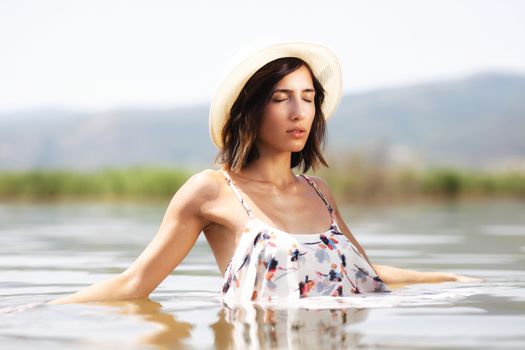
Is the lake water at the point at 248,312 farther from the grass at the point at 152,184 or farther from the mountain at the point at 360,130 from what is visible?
the mountain at the point at 360,130

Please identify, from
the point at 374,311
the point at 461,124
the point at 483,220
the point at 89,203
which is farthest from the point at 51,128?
the point at 374,311

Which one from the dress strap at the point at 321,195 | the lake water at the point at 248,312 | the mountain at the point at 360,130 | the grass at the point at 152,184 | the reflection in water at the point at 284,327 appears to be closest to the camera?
the reflection in water at the point at 284,327

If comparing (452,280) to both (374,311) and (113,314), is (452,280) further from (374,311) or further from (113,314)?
(113,314)

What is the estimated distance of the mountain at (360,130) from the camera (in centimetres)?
10506

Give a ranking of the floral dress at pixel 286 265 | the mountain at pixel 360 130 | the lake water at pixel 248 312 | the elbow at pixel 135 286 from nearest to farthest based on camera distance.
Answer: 1. the lake water at pixel 248 312
2. the floral dress at pixel 286 265
3. the elbow at pixel 135 286
4. the mountain at pixel 360 130

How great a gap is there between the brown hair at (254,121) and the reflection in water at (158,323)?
24.2 inches

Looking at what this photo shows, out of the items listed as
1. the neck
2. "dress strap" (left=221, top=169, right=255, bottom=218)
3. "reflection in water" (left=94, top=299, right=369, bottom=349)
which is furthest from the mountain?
"reflection in water" (left=94, top=299, right=369, bottom=349)

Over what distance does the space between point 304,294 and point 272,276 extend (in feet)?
0.43

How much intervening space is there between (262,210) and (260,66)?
54 centimetres

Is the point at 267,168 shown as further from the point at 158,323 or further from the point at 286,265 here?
the point at 158,323

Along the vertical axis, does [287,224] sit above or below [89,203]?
above

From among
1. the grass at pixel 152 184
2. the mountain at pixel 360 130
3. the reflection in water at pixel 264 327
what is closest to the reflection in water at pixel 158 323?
the reflection in water at pixel 264 327

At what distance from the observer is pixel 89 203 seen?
19734 millimetres

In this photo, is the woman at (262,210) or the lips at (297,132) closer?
the woman at (262,210)
